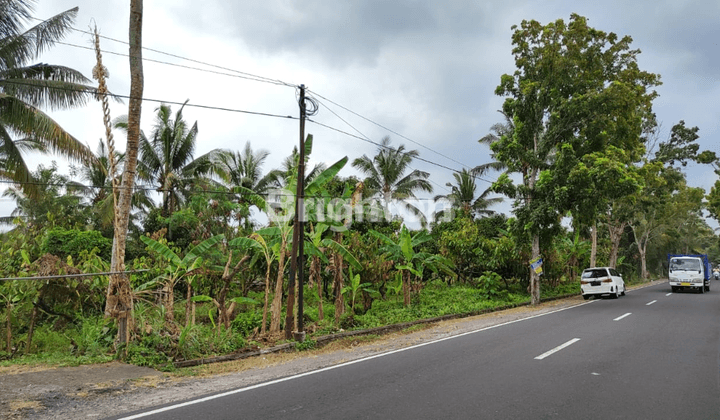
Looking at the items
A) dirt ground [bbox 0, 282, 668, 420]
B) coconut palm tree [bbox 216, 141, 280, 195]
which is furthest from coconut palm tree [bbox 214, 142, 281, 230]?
dirt ground [bbox 0, 282, 668, 420]

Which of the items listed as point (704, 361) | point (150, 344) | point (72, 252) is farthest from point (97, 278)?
point (704, 361)

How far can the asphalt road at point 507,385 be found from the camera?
5.45 metres

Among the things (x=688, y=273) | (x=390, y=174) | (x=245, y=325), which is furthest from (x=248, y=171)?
(x=688, y=273)

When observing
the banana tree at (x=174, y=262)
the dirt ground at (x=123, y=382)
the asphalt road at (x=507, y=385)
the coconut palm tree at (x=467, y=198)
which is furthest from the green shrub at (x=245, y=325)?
the coconut palm tree at (x=467, y=198)

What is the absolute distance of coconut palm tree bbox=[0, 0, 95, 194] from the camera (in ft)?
41.9

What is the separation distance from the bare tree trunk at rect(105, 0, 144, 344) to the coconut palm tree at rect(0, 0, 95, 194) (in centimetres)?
272

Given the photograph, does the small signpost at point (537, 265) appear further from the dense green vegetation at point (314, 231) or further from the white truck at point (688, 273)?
the white truck at point (688, 273)

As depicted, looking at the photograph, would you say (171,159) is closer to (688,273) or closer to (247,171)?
(247,171)

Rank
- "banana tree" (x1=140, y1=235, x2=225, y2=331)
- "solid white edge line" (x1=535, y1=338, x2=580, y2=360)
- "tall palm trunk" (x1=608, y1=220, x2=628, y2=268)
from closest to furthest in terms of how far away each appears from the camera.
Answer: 1. "solid white edge line" (x1=535, y1=338, x2=580, y2=360)
2. "banana tree" (x1=140, y1=235, x2=225, y2=331)
3. "tall palm trunk" (x1=608, y1=220, x2=628, y2=268)

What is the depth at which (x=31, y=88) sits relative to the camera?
1309 cm

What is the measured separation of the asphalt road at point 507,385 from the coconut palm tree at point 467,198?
24.6m

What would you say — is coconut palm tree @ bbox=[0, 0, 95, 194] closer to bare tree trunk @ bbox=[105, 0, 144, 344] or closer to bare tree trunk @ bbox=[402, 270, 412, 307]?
bare tree trunk @ bbox=[105, 0, 144, 344]

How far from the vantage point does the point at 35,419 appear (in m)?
5.55

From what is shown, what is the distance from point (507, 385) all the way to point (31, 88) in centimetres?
1483
